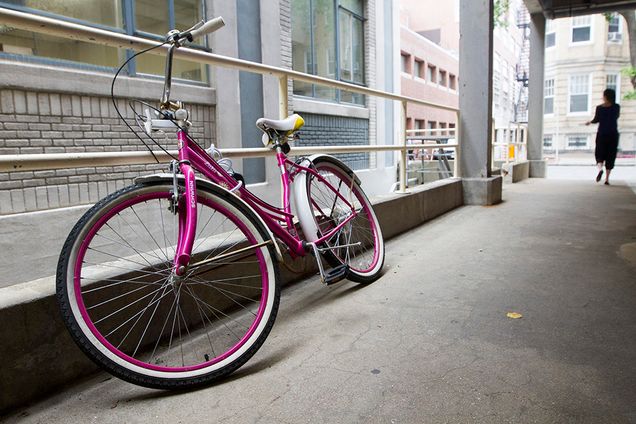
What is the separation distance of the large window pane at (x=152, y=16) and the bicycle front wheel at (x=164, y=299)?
591 cm

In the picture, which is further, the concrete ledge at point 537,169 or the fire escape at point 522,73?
the fire escape at point 522,73

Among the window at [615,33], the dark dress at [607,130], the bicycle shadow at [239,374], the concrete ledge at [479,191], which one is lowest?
the bicycle shadow at [239,374]

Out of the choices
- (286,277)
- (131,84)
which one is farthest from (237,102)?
(286,277)

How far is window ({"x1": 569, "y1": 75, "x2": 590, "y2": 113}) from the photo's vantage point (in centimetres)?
2980

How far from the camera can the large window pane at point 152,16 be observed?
7.35 meters

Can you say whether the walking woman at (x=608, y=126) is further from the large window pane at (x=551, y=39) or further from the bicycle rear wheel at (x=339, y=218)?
the large window pane at (x=551, y=39)

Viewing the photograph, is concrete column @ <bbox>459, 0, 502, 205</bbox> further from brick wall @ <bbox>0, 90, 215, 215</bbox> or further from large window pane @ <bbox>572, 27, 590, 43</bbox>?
large window pane @ <bbox>572, 27, 590, 43</bbox>

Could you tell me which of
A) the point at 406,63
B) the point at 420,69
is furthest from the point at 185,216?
the point at 420,69

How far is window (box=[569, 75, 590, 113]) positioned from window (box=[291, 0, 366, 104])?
73.9 feet

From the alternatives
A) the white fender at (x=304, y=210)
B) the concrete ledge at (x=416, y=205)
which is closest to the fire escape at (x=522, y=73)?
the concrete ledge at (x=416, y=205)

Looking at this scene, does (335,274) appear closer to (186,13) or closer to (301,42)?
(186,13)

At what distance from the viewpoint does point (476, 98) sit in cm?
664

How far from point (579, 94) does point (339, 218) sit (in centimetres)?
3230

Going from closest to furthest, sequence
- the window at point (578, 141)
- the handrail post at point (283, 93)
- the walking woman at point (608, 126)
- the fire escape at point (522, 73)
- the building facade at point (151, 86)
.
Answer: the handrail post at point (283, 93)
the building facade at point (151, 86)
the walking woman at point (608, 126)
the window at point (578, 141)
the fire escape at point (522, 73)
